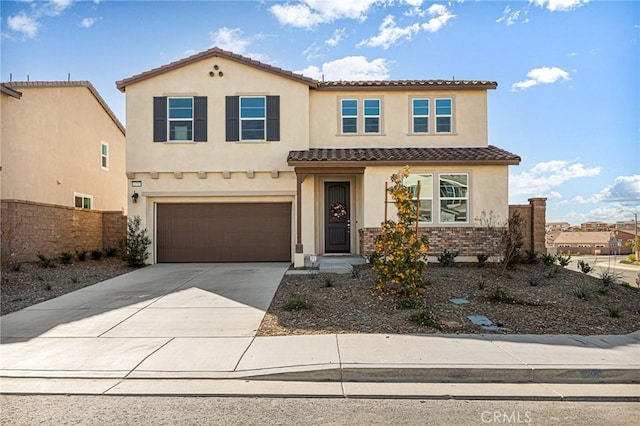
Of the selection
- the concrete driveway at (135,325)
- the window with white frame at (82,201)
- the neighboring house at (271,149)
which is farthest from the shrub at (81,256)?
the concrete driveway at (135,325)

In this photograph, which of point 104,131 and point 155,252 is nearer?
point 155,252

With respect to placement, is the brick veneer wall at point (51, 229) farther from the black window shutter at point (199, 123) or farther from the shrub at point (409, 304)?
the shrub at point (409, 304)

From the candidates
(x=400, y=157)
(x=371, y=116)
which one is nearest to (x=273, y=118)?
(x=371, y=116)

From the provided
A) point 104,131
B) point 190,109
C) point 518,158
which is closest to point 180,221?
point 190,109

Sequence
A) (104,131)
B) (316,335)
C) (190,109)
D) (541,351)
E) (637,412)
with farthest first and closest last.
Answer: (104,131) → (190,109) → (316,335) → (541,351) → (637,412)

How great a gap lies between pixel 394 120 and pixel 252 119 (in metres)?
4.95

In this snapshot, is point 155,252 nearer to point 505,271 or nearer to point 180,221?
point 180,221

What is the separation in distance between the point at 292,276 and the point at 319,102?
21.9 ft

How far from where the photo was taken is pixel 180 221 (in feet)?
51.9

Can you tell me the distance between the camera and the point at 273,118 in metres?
15.3

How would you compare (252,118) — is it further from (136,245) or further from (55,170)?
(55,170)

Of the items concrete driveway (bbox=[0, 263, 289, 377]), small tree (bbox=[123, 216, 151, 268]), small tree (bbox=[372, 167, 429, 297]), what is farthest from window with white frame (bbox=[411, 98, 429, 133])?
small tree (bbox=[123, 216, 151, 268])

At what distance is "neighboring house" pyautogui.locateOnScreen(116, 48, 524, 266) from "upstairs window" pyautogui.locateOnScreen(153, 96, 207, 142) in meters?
0.03

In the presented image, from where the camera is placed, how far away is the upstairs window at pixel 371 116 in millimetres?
15773
